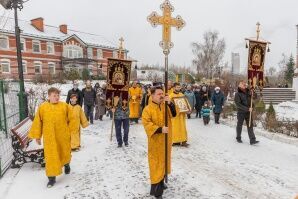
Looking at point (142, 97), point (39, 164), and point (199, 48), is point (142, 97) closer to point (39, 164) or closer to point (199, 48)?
point (39, 164)

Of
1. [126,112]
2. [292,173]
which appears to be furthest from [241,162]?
[126,112]

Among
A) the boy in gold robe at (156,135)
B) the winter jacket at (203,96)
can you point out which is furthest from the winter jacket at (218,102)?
the boy in gold robe at (156,135)

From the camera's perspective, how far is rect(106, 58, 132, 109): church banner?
359 inches

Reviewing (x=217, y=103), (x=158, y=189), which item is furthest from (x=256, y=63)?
(x=158, y=189)

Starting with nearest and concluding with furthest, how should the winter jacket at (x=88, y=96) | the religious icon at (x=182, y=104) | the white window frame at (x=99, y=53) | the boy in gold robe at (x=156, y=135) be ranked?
1. the boy in gold robe at (x=156, y=135)
2. the religious icon at (x=182, y=104)
3. the winter jacket at (x=88, y=96)
4. the white window frame at (x=99, y=53)

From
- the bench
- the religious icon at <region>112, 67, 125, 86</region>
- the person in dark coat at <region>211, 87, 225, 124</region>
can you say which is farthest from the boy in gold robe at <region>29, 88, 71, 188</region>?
the person in dark coat at <region>211, 87, 225, 124</region>

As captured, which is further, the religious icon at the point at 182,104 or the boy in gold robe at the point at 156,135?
the religious icon at the point at 182,104

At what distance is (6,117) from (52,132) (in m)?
3.79

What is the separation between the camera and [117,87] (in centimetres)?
921

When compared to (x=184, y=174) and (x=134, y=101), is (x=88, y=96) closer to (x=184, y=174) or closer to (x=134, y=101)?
(x=134, y=101)

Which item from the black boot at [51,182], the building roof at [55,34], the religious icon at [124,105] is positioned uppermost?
the building roof at [55,34]

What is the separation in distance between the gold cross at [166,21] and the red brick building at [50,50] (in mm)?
34915

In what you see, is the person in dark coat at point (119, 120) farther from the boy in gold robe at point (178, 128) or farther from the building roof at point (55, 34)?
the building roof at point (55, 34)

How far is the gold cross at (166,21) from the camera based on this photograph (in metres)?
5.63
